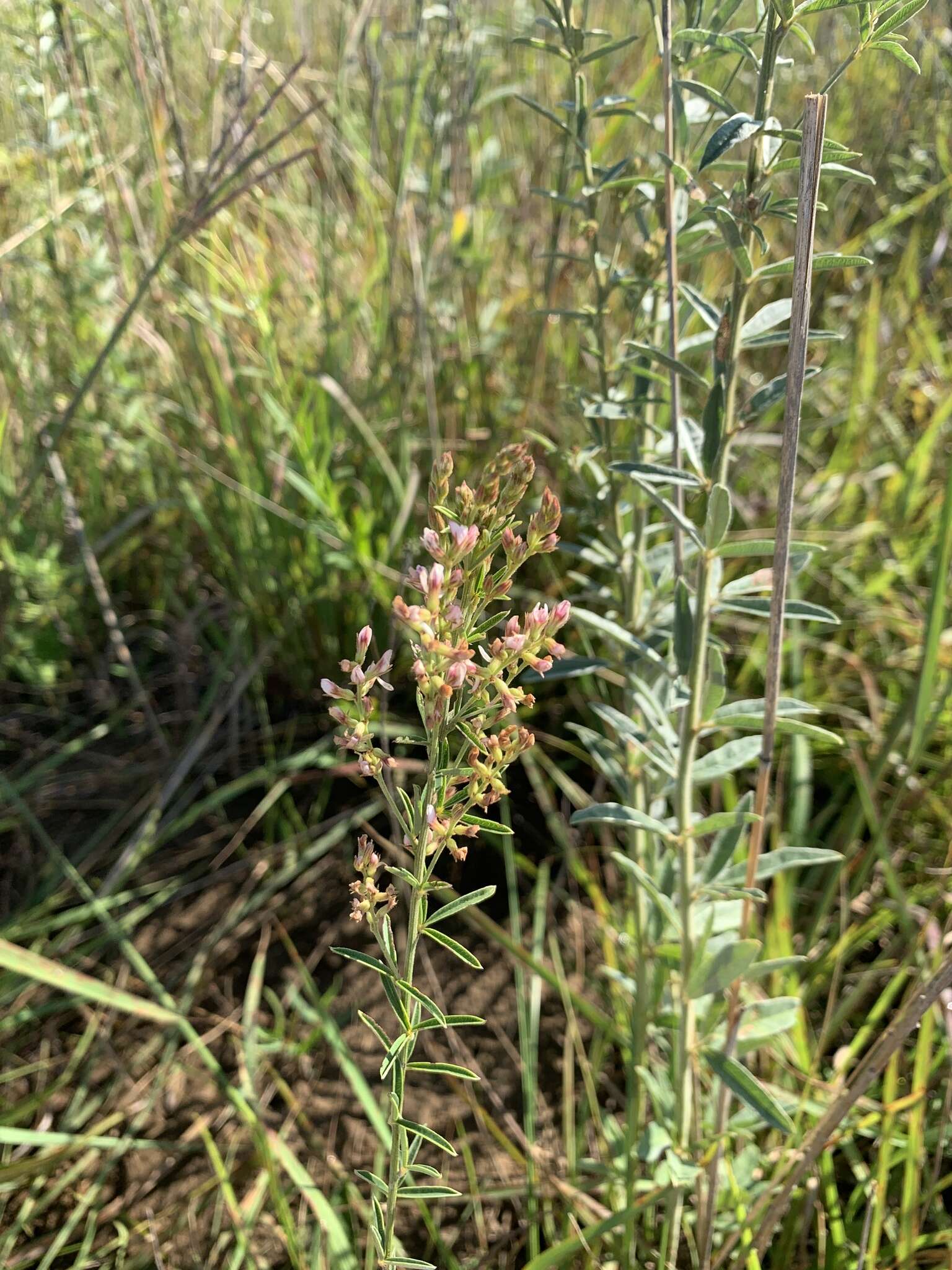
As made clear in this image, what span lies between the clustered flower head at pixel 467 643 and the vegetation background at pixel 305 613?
380 millimetres

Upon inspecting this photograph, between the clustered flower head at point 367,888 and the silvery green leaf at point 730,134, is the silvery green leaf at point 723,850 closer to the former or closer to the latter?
the clustered flower head at point 367,888

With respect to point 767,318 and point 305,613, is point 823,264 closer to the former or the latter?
point 767,318

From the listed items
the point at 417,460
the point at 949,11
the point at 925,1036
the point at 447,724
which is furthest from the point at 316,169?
the point at 925,1036

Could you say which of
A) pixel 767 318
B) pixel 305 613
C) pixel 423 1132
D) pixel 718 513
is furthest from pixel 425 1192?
pixel 305 613

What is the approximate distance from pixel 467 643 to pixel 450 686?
0.12ft

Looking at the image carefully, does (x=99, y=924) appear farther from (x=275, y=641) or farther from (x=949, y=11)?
(x=949, y=11)

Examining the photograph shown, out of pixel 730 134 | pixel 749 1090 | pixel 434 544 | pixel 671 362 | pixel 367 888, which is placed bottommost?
pixel 749 1090

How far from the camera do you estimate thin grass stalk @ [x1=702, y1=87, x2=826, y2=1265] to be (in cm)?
61

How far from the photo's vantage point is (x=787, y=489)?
0.69 meters

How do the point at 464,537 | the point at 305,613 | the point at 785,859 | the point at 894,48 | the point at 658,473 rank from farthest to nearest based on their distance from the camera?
the point at 305,613 < the point at 785,859 < the point at 658,473 < the point at 894,48 < the point at 464,537

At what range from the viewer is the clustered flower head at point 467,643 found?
21.4 inches

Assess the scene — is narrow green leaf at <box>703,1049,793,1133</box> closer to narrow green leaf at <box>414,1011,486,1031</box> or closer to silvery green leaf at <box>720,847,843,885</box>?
silvery green leaf at <box>720,847,843,885</box>

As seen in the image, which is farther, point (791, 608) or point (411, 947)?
point (791, 608)

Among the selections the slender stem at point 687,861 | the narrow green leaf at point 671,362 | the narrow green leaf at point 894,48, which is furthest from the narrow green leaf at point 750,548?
the narrow green leaf at point 894,48
